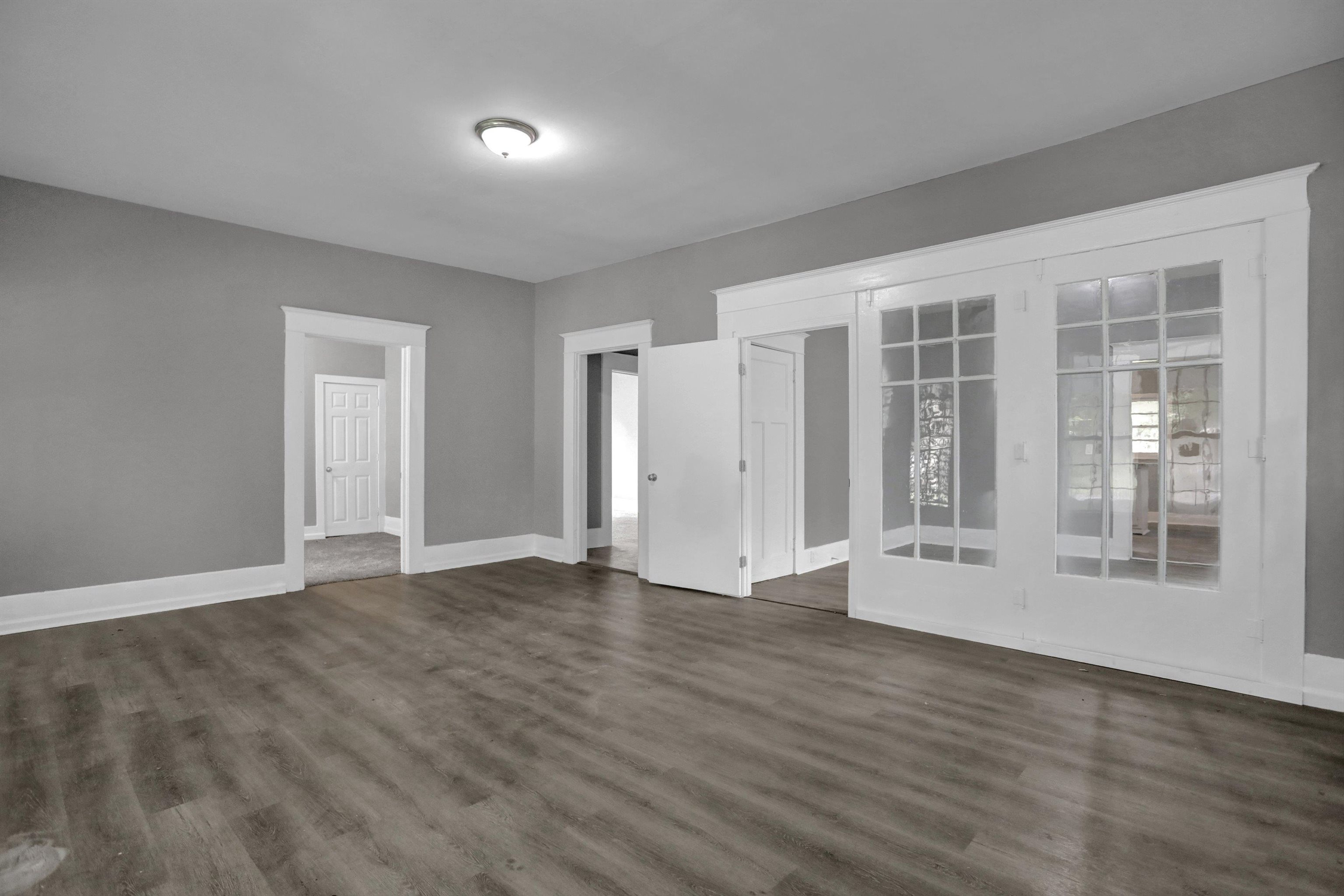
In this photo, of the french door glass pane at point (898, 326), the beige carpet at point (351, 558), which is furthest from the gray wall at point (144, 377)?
the french door glass pane at point (898, 326)

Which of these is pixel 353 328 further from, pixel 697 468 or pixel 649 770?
pixel 649 770

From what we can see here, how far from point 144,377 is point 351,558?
2.81m

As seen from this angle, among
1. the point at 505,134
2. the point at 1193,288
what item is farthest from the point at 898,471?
the point at 505,134

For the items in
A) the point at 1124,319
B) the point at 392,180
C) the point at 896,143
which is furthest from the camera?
the point at 392,180

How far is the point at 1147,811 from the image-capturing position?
84.7 inches

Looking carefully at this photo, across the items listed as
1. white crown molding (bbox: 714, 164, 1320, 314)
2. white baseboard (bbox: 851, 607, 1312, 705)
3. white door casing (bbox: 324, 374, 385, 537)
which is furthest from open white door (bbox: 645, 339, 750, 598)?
white door casing (bbox: 324, 374, 385, 537)

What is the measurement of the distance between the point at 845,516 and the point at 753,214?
3122mm

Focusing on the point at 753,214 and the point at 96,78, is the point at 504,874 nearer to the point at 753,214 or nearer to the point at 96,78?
the point at 96,78

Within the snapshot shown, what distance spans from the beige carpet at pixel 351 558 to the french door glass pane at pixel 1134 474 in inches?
218

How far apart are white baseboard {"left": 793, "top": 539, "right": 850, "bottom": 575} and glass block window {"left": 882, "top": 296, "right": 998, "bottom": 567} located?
1.59m

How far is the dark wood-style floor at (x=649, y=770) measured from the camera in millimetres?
1867

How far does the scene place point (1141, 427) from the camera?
3.42 metres

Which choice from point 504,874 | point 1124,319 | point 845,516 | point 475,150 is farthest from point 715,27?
point 845,516

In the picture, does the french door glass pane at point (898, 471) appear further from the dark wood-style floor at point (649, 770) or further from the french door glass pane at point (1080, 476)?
the french door glass pane at point (1080, 476)
